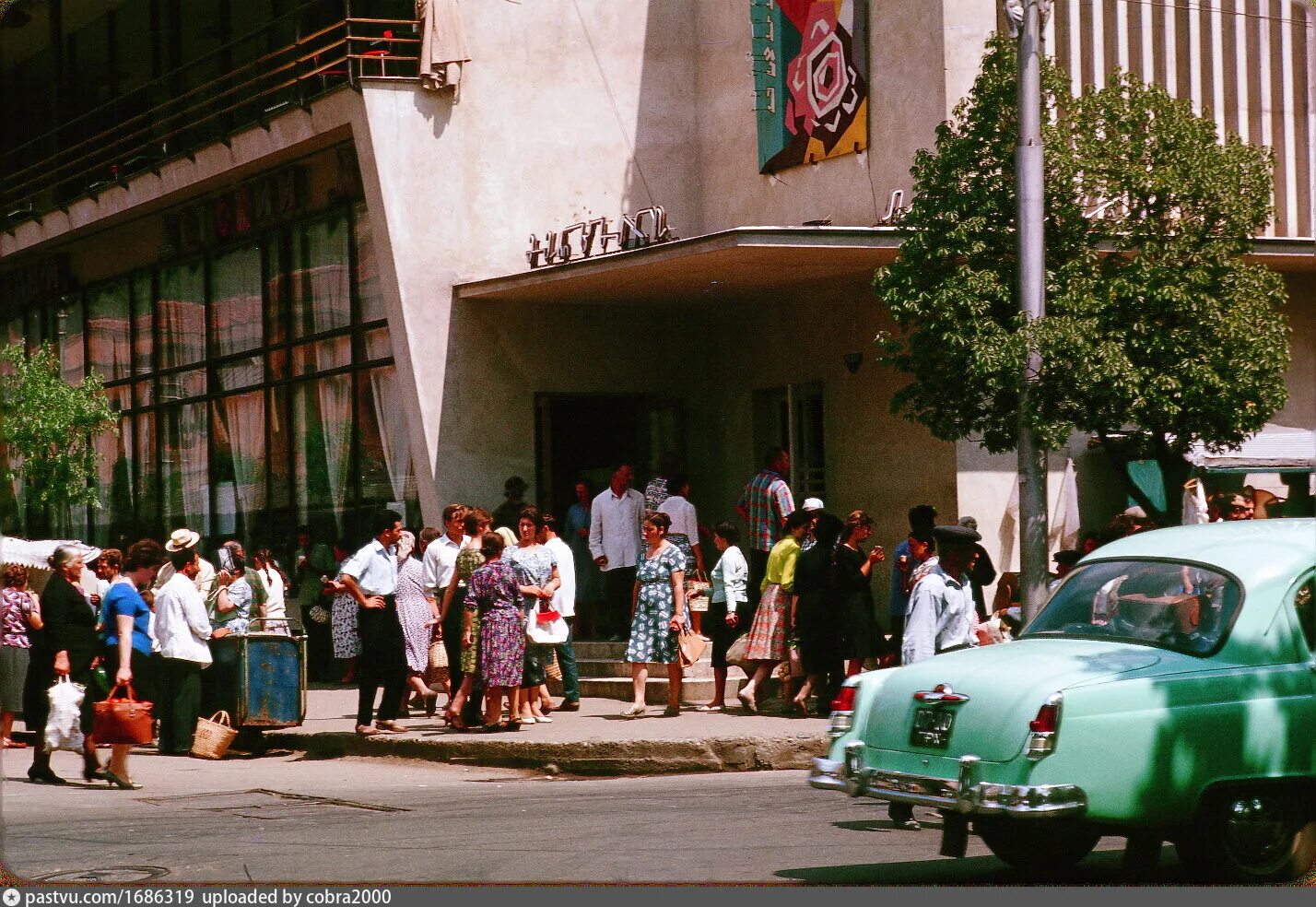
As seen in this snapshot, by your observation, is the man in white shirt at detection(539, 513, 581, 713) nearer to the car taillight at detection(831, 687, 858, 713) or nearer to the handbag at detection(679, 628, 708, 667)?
the handbag at detection(679, 628, 708, 667)

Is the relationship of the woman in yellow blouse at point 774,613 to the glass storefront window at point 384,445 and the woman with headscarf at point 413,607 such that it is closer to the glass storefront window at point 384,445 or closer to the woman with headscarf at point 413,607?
the woman with headscarf at point 413,607

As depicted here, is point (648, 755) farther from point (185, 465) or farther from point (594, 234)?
point (185, 465)

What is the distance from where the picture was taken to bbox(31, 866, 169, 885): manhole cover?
845 cm

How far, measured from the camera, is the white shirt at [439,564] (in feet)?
54.4

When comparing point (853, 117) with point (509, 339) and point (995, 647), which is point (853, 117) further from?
point (995, 647)

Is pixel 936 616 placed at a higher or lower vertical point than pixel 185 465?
lower

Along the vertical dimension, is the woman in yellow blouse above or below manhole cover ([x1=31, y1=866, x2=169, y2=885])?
above

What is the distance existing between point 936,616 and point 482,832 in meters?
3.25

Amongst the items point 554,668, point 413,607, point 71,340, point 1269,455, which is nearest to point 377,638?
point 413,607

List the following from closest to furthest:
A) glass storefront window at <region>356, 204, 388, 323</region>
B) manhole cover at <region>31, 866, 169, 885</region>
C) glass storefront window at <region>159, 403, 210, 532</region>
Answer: manhole cover at <region>31, 866, 169, 885</region>
glass storefront window at <region>356, 204, 388, 323</region>
glass storefront window at <region>159, 403, 210, 532</region>

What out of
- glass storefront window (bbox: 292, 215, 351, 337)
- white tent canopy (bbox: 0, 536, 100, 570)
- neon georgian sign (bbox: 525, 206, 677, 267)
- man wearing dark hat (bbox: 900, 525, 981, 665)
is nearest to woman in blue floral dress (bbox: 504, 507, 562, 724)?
man wearing dark hat (bbox: 900, 525, 981, 665)

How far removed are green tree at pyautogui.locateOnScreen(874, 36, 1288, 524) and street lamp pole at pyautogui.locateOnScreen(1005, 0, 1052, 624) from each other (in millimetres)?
170

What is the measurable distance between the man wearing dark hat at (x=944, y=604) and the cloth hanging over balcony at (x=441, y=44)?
11.5 meters

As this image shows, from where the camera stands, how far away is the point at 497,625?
48.9 ft
